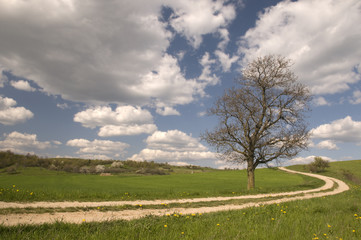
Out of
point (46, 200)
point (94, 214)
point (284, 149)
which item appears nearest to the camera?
point (94, 214)

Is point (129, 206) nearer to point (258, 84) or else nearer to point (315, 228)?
point (315, 228)

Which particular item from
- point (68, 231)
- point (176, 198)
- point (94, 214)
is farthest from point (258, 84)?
point (68, 231)

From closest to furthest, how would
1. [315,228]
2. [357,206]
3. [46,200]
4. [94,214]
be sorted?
[315,228] < [94,214] < [357,206] < [46,200]

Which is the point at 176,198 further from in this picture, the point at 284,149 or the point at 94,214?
the point at 284,149

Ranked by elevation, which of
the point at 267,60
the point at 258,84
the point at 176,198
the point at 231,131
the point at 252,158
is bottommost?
the point at 176,198

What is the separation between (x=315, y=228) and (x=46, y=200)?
12755mm

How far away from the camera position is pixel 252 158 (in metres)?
25.1

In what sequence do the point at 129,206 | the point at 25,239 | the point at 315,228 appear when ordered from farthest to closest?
the point at 129,206
the point at 315,228
the point at 25,239

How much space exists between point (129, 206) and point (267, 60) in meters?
21.4

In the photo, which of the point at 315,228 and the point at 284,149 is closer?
the point at 315,228

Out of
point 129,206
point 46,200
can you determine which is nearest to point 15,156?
→ point 46,200

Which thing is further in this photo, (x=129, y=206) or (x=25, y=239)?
(x=129, y=206)

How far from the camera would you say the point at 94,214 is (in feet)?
31.2

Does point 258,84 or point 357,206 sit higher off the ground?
point 258,84
